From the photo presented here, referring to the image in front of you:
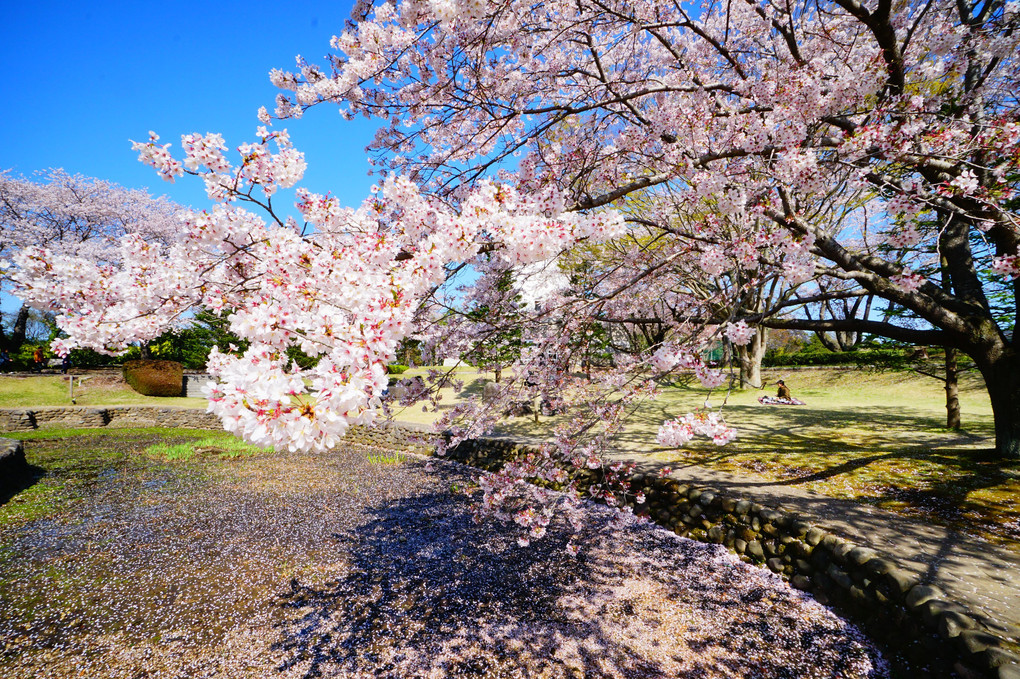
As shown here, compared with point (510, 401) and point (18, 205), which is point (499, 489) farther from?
point (18, 205)

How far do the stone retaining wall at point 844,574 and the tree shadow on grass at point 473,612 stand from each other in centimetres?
43

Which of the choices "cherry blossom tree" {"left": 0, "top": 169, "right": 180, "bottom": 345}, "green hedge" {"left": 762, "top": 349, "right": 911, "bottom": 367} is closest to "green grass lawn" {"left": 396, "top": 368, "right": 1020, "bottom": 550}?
"green hedge" {"left": 762, "top": 349, "right": 911, "bottom": 367}

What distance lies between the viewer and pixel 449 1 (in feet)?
10.6

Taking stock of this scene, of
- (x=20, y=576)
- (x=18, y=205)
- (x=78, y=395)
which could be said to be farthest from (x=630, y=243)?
(x=18, y=205)

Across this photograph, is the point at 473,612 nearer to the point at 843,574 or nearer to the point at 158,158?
the point at 843,574

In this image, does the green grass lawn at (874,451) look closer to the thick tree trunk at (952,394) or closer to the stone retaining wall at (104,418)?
the thick tree trunk at (952,394)

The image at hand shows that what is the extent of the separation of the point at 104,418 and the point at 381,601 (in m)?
14.1

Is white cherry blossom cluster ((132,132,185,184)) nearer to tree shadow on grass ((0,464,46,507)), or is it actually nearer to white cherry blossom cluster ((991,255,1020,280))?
white cherry blossom cluster ((991,255,1020,280))

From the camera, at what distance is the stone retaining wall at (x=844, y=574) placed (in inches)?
105

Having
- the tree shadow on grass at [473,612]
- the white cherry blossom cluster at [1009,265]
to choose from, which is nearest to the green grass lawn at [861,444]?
the tree shadow on grass at [473,612]

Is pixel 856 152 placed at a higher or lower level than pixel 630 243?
lower

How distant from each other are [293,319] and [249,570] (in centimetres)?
426

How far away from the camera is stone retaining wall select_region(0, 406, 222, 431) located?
11422 mm

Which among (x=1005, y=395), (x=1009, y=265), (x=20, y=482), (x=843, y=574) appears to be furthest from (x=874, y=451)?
(x=20, y=482)
